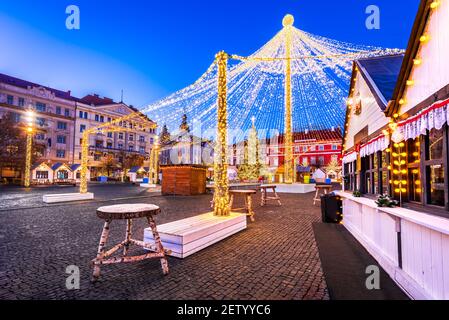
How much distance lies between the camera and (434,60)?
10.8 ft

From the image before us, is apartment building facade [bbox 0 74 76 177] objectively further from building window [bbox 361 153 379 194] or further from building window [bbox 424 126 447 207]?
building window [bbox 424 126 447 207]

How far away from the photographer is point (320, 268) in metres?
3.88

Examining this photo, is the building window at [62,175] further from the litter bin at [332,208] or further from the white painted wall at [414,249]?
the white painted wall at [414,249]

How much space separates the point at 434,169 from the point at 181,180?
15813 millimetres

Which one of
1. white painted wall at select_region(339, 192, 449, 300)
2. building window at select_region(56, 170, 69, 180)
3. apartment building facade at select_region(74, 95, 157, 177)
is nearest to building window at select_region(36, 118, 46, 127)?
apartment building facade at select_region(74, 95, 157, 177)

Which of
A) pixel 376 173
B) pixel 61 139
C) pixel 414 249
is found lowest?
pixel 414 249

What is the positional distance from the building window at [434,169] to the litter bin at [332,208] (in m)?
4.41

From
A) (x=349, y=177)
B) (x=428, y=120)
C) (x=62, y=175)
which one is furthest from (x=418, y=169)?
(x=62, y=175)

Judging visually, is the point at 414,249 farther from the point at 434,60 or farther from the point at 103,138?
the point at 103,138

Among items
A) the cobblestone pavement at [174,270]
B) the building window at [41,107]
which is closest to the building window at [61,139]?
the building window at [41,107]

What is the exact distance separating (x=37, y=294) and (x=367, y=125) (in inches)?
317

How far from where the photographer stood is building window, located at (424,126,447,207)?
11.0 ft
